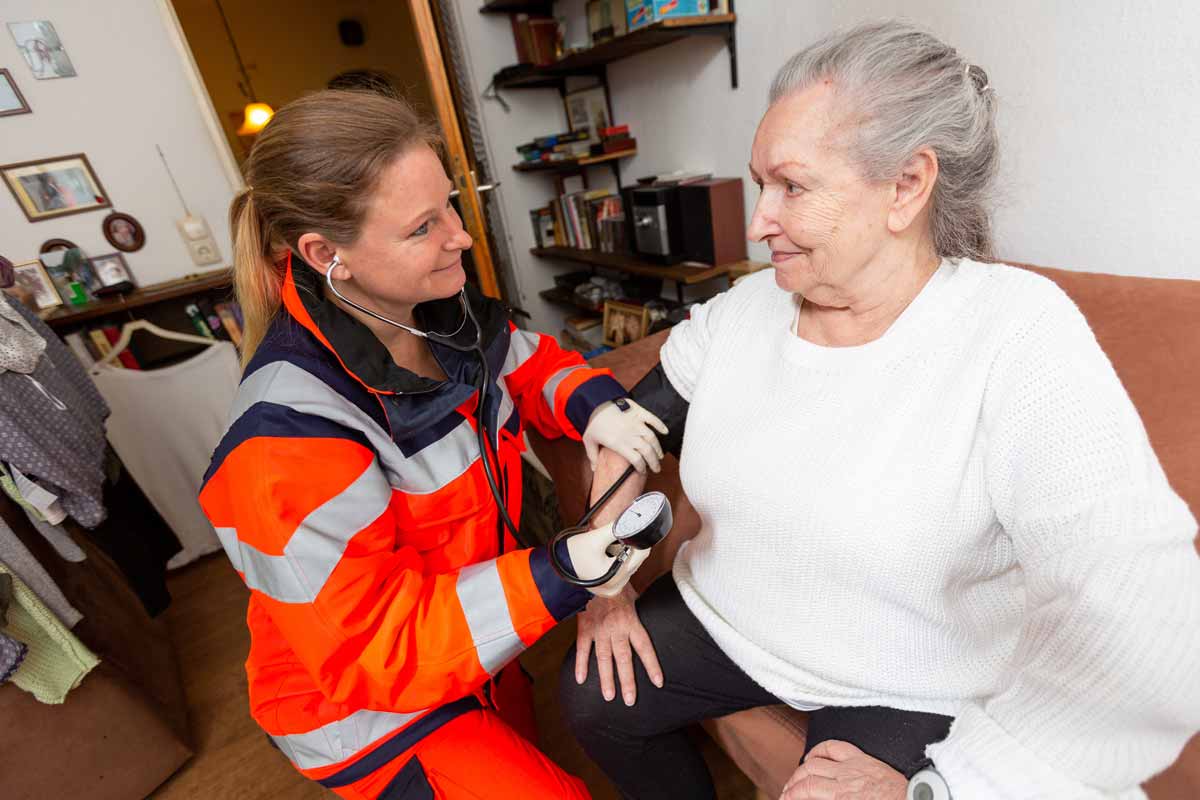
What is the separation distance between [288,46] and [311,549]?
6035mm

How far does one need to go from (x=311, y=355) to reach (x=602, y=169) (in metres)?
2.43

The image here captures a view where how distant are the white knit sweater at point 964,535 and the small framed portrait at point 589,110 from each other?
7.04ft

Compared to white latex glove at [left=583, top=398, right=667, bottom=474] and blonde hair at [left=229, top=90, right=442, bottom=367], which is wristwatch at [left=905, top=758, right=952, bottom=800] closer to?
white latex glove at [left=583, top=398, right=667, bottom=474]

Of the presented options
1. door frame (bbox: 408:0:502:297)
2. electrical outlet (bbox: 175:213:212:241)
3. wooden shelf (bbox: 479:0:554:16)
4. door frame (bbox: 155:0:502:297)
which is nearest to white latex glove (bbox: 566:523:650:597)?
door frame (bbox: 408:0:502:297)

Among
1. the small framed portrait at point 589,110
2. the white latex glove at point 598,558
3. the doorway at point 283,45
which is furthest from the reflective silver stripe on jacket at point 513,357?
the doorway at point 283,45

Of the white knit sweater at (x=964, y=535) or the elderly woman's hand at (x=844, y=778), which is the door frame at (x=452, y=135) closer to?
the white knit sweater at (x=964, y=535)

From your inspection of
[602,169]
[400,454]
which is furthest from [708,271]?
[400,454]

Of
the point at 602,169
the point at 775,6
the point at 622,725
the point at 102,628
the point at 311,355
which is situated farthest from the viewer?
the point at 602,169

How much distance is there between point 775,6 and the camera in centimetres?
174

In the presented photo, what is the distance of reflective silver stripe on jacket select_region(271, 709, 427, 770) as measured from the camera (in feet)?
2.96

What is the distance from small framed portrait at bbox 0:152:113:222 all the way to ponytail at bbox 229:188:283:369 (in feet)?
7.76

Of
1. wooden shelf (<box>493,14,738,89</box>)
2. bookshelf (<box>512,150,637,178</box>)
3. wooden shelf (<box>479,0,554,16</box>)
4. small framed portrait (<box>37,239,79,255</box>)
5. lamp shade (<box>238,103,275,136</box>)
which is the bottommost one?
bookshelf (<box>512,150,637,178</box>)

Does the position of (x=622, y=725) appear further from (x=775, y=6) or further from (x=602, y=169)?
(x=602, y=169)

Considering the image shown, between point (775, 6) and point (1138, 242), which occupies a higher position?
point (775, 6)
